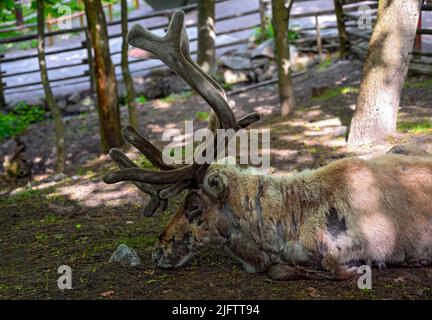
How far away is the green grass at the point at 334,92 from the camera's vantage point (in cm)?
1110

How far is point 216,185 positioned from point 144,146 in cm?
61

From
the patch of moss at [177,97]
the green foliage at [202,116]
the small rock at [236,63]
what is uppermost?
the small rock at [236,63]

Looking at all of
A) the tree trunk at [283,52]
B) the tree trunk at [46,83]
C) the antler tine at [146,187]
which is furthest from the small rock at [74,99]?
the antler tine at [146,187]

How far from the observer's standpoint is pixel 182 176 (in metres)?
4.56

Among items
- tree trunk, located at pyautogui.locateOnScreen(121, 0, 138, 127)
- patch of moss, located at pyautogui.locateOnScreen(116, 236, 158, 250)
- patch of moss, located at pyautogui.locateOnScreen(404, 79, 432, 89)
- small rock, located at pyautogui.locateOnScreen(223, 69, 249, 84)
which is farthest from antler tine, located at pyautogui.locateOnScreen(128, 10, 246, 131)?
small rock, located at pyautogui.locateOnScreen(223, 69, 249, 84)

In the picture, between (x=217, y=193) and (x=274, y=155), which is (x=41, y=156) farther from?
(x=217, y=193)

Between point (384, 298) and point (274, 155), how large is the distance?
4.13 m

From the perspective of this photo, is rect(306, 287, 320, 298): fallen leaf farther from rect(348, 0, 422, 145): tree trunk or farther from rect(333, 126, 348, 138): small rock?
rect(333, 126, 348, 138): small rock

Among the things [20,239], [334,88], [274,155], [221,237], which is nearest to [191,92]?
[334,88]

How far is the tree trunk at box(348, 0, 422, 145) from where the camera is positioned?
7414mm

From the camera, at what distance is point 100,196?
7.43 meters

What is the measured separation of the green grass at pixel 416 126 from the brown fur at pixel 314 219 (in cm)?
313

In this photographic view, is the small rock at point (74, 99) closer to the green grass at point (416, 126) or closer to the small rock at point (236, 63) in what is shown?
the small rock at point (236, 63)

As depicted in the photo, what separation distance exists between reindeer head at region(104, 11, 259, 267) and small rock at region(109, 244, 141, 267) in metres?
0.24
